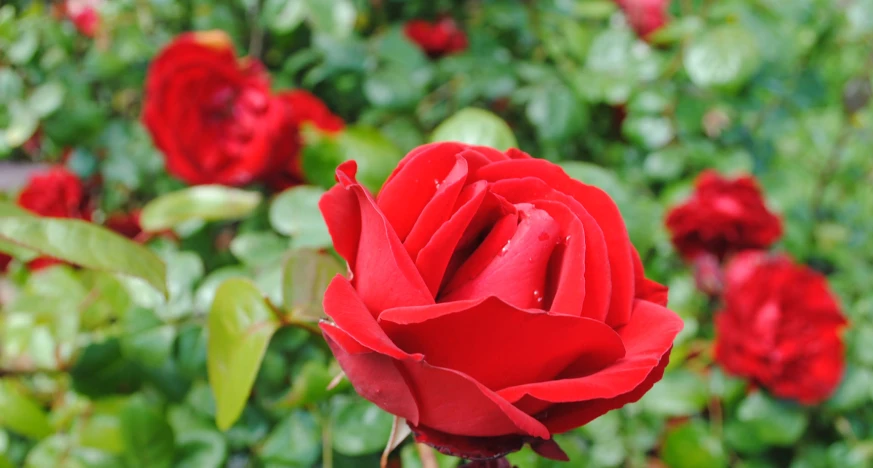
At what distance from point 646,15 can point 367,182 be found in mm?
787

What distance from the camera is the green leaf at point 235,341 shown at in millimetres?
356

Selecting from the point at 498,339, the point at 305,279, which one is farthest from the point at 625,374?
the point at 305,279

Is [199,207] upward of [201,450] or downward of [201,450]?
upward

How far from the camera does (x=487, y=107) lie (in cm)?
87

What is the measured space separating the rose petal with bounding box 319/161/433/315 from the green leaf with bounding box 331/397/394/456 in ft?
0.60

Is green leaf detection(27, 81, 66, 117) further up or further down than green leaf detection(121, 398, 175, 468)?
further up

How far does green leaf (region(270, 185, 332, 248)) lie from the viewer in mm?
481

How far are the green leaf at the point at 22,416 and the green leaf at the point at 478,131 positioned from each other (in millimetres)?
445

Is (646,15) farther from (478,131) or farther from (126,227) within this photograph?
(126,227)

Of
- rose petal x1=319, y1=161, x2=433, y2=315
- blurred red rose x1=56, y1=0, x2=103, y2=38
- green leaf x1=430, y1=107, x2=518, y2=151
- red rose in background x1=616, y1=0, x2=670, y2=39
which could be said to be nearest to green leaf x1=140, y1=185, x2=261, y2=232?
green leaf x1=430, y1=107, x2=518, y2=151

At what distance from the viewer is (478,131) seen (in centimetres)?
45

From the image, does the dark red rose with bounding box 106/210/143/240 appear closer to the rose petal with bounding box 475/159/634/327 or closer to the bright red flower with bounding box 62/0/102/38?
the bright red flower with bounding box 62/0/102/38

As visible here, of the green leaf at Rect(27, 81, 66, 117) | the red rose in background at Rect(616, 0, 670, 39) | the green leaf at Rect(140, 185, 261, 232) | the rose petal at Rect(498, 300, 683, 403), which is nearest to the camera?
the rose petal at Rect(498, 300, 683, 403)

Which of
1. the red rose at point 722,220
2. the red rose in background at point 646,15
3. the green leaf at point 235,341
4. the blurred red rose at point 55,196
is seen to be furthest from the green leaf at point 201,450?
the red rose in background at point 646,15
